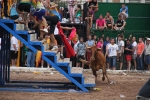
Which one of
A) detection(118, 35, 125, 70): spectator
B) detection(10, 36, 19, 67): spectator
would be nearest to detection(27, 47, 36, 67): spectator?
detection(10, 36, 19, 67): spectator

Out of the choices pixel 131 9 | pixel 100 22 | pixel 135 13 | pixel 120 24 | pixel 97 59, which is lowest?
pixel 97 59

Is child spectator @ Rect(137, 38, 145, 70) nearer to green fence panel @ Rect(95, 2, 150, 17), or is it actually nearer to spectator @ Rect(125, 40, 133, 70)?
spectator @ Rect(125, 40, 133, 70)

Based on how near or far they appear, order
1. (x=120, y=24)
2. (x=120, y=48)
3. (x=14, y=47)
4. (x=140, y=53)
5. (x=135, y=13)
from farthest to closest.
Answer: (x=135, y=13) < (x=120, y=24) < (x=120, y=48) < (x=140, y=53) < (x=14, y=47)

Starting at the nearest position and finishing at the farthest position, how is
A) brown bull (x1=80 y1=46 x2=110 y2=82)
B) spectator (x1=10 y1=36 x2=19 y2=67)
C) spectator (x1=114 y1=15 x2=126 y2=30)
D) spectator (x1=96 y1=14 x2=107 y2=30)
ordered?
brown bull (x1=80 y1=46 x2=110 y2=82)
spectator (x1=10 y1=36 x2=19 y2=67)
spectator (x1=96 y1=14 x2=107 y2=30)
spectator (x1=114 y1=15 x2=126 y2=30)

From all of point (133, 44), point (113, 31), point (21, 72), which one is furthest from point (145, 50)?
point (21, 72)

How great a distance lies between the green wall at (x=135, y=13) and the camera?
100ft

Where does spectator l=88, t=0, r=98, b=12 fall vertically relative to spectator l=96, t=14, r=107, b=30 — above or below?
above

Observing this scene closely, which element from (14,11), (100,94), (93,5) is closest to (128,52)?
(93,5)

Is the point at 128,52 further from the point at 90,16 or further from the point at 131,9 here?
the point at 131,9

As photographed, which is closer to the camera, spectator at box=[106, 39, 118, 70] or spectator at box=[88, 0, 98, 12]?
spectator at box=[106, 39, 118, 70]

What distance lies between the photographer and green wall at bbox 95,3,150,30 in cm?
3052

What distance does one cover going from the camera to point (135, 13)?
1220 inches

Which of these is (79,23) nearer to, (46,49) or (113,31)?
(113,31)

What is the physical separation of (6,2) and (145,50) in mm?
10962
